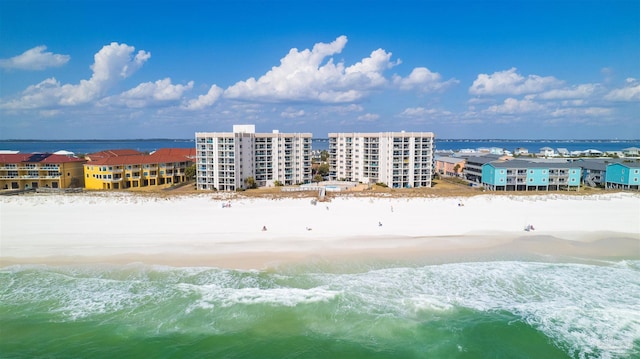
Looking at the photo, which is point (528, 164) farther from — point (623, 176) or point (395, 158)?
point (395, 158)

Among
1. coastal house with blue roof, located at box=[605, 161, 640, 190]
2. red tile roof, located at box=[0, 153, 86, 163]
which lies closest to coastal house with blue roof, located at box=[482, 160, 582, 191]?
A: coastal house with blue roof, located at box=[605, 161, 640, 190]

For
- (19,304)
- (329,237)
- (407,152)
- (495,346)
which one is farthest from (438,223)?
(19,304)

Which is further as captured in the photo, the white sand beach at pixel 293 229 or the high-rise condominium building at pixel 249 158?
the high-rise condominium building at pixel 249 158

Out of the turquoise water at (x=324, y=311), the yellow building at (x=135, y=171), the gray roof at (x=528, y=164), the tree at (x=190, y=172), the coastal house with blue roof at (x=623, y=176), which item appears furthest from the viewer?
the tree at (x=190, y=172)

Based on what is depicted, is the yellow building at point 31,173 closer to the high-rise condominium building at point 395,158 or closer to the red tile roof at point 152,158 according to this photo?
the red tile roof at point 152,158

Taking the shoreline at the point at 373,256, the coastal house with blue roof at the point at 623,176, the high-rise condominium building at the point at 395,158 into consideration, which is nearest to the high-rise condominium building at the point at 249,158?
the high-rise condominium building at the point at 395,158

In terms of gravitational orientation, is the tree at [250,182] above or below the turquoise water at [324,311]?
above

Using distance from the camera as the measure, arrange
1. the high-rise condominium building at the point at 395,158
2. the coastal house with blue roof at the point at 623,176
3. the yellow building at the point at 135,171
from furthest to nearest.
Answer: the high-rise condominium building at the point at 395,158, the coastal house with blue roof at the point at 623,176, the yellow building at the point at 135,171

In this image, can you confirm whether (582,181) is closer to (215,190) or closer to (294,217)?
(294,217)
